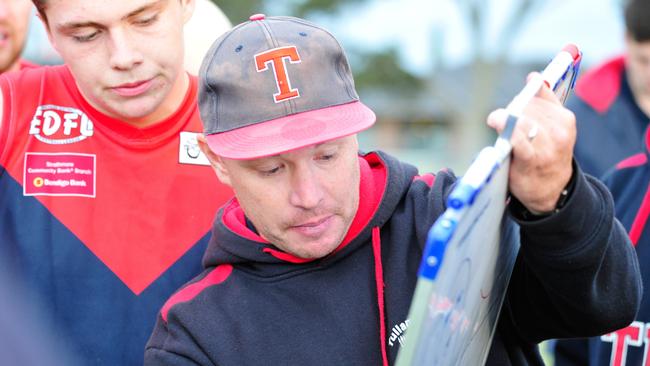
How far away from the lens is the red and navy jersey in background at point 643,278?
2.69 m

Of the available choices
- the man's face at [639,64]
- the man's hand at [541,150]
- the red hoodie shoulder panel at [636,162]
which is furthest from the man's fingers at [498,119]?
the man's face at [639,64]

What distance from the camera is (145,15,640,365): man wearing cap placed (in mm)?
1873

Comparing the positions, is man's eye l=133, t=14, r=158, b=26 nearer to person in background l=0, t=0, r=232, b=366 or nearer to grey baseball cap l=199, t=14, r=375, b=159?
person in background l=0, t=0, r=232, b=366

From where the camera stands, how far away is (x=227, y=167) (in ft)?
6.80

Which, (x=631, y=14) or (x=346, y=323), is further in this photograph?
(x=631, y=14)

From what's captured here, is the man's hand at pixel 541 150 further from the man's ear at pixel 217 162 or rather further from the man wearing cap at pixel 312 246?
the man's ear at pixel 217 162

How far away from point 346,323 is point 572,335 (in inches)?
19.3

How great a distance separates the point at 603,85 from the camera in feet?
15.9

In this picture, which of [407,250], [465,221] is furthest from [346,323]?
[465,221]

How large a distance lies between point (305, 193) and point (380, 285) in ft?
0.99

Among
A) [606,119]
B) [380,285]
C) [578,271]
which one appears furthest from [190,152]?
[606,119]

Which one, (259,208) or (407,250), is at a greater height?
(259,208)

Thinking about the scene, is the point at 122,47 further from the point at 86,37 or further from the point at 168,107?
the point at 168,107

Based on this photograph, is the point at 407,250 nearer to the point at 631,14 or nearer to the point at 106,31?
the point at 106,31
